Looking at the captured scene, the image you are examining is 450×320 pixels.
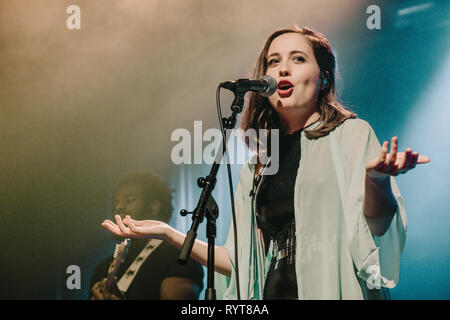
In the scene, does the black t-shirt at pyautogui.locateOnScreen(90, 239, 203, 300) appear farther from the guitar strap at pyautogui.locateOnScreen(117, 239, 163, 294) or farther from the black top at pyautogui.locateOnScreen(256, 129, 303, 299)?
the black top at pyautogui.locateOnScreen(256, 129, 303, 299)

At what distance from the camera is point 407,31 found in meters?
2.35

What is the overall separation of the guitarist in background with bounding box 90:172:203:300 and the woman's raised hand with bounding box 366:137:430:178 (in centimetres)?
142

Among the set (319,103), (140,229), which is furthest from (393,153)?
(140,229)

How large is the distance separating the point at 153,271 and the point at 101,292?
32 centimetres

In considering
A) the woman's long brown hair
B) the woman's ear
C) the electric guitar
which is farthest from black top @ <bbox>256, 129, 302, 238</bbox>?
the electric guitar

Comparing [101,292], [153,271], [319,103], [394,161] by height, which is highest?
[319,103]

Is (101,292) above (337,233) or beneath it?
beneath

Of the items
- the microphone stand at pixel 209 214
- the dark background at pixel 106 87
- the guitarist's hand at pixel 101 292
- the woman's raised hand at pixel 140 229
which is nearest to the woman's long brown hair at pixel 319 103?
the dark background at pixel 106 87

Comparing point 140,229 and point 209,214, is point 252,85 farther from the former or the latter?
point 140,229

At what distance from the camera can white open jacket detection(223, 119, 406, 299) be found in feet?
5.65

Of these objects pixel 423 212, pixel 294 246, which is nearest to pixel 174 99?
pixel 294 246

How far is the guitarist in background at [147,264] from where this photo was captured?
2.59 meters

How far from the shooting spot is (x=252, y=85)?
5.67ft

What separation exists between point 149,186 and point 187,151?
0.32 metres
